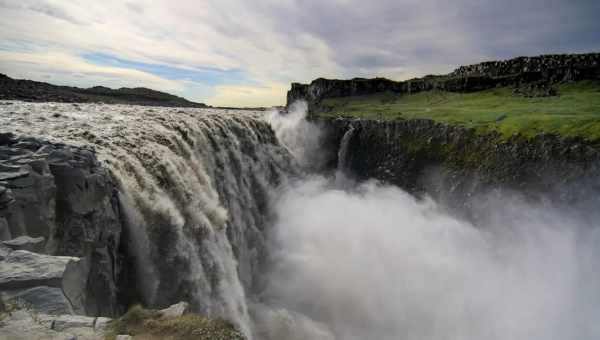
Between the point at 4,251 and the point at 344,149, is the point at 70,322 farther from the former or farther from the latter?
the point at 344,149

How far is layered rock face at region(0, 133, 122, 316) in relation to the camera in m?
7.47

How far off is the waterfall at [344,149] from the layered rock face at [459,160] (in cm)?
15

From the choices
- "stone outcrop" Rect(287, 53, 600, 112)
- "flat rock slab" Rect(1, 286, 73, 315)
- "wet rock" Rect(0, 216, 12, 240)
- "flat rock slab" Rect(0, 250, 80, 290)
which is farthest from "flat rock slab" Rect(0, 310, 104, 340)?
"stone outcrop" Rect(287, 53, 600, 112)

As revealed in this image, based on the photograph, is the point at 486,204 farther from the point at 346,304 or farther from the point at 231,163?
the point at 231,163

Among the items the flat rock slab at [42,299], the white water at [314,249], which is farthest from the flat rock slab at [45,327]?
the white water at [314,249]

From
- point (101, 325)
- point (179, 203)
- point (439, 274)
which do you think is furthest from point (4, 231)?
point (439, 274)

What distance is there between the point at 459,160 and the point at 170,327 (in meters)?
36.3

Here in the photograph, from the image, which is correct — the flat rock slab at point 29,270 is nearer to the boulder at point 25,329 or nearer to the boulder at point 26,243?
the boulder at point 26,243

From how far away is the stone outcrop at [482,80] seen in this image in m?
64.6

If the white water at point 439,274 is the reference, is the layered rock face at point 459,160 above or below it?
above

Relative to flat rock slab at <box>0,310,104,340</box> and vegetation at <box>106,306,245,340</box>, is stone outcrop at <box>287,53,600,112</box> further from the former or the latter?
flat rock slab at <box>0,310,104,340</box>

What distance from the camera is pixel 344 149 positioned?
50.3 meters

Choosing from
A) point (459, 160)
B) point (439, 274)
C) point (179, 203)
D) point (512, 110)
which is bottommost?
point (439, 274)

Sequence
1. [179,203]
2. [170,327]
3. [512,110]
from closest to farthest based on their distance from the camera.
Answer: [170,327], [179,203], [512,110]
